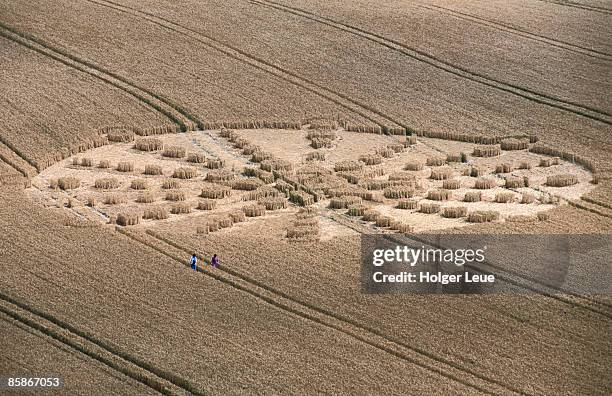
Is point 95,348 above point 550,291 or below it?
below

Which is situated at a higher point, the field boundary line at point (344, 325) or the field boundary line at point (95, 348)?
the field boundary line at point (344, 325)

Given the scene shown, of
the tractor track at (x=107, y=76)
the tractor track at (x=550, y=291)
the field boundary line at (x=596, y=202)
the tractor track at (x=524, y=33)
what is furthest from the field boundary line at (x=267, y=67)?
the tractor track at (x=550, y=291)

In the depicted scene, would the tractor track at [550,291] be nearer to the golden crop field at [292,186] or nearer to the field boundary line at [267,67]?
the golden crop field at [292,186]

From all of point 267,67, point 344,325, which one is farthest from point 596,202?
point 267,67

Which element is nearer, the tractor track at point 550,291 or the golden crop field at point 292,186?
the golden crop field at point 292,186

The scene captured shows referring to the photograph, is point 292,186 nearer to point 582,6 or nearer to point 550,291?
point 550,291

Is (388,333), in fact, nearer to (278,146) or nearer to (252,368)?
(252,368)
